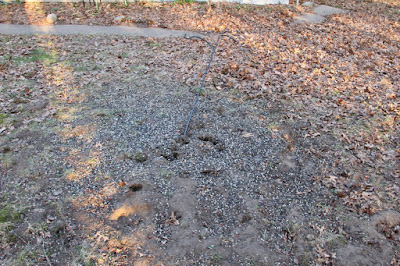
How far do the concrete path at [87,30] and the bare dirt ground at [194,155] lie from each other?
723 millimetres

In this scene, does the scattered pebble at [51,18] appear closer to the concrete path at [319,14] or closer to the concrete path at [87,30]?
the concrete path at [87,30]

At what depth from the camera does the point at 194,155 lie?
14.4 feet

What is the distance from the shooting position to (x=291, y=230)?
135 inches

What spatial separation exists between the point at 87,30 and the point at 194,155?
6611mm

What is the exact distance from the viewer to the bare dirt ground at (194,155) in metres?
3.24

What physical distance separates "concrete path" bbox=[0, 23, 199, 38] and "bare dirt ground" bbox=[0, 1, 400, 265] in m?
0.72

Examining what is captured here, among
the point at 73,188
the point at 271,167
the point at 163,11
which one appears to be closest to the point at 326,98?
the point at 271,167

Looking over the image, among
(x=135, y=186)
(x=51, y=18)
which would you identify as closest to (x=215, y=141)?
(x=135, y=186)

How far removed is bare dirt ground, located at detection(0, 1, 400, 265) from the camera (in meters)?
3.24

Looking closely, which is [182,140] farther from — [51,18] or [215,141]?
[51,18]

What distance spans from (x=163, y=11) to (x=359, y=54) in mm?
6829

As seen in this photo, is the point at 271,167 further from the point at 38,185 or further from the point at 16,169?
the point at 16,169

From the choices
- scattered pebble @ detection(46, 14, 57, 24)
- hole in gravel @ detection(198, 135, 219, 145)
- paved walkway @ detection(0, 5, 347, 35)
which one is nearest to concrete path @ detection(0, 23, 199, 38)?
paved walkway @ detection(0, 5, 347, 35)

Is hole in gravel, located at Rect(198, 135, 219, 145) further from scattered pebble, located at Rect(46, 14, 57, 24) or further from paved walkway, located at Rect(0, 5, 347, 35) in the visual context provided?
scattered pebble, located at Rect(46, 14, 57, 24)
